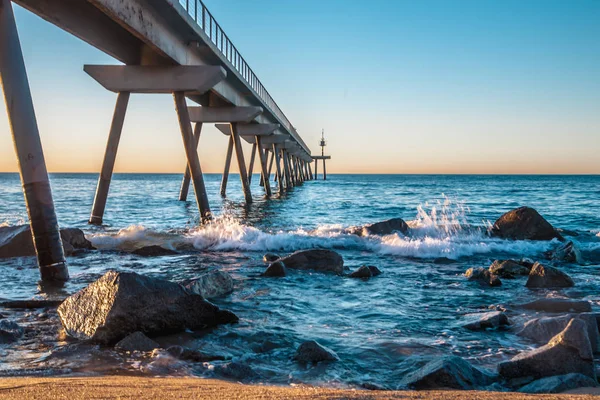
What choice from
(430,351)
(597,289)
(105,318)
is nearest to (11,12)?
(105,318)

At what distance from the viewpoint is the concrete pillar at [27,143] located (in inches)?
342

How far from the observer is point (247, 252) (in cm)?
1302

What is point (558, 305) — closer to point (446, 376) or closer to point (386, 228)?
point (446, 376)

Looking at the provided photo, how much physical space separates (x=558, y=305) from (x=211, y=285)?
15.9 feet

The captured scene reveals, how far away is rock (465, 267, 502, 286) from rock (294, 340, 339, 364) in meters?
4.77

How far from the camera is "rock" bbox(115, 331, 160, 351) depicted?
5141mm

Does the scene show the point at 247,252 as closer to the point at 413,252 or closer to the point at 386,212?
the point at 413,252

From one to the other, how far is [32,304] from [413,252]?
857cm

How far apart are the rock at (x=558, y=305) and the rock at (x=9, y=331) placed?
6287 millimetres

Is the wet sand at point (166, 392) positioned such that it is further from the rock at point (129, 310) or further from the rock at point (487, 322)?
the rock at point (487, 322)

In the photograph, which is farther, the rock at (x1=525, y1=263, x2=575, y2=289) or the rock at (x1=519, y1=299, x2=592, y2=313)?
the rock at (x1=525, y1=263, x2=575, y2=289)

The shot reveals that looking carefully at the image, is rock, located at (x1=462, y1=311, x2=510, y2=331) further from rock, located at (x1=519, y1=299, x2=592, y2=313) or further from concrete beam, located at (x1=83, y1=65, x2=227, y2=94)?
concrete beam, located at (x1=83, y1=65, x2=227, y2=94)

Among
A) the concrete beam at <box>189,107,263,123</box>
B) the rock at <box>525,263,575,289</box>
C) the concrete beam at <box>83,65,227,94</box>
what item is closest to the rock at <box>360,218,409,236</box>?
the rock at <box>525,263,575,289</box>

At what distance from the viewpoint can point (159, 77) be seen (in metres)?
18.2
